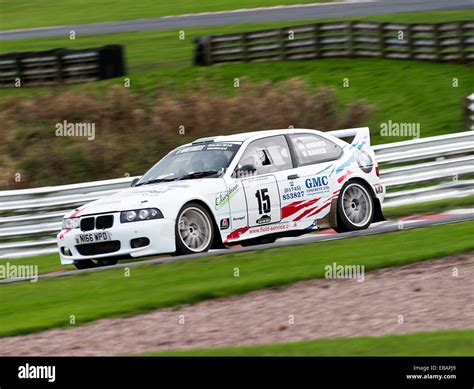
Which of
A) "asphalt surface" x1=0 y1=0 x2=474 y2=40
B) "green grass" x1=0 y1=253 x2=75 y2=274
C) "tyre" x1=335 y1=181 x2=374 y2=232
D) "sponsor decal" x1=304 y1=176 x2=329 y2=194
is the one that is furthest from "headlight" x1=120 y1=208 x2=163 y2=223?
"asphalt surface" x1=0 y1=0 x2=474 y2=40

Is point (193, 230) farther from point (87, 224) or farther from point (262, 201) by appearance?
point (87, 224)

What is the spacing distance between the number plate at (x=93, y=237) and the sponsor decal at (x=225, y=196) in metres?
1.34

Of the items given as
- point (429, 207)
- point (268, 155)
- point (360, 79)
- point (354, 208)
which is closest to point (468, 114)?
point (360, 79)

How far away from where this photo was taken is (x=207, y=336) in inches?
386

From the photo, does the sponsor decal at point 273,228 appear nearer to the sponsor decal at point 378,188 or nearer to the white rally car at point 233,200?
the white rally car at point 233,200

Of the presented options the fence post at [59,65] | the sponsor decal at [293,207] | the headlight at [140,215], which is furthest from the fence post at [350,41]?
the headlight at [140,215]

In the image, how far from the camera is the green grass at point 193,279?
11109 mm

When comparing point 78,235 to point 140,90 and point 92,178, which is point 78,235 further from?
point 140,90

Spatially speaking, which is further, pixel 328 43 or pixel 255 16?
pixel 255 16

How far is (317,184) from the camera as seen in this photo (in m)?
14.6

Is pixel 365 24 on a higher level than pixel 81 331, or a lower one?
higher

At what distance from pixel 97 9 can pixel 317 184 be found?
30370 mm

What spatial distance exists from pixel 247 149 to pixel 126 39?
867 inches
